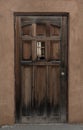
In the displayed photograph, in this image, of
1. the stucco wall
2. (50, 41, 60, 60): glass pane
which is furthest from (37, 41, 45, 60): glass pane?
the stucco wall

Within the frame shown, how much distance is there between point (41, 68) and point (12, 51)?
2.44 ft

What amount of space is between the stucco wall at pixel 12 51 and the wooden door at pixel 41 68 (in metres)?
0.14

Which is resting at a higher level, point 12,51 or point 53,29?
point 53,29

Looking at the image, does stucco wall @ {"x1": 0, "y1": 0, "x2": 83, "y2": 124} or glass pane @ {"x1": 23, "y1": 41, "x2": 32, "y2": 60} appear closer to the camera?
stucco wall @ {"x1": 0, "y1": 0, "x2": 83, "y2": 124}

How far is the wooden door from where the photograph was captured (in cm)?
726

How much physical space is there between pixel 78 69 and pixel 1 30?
1866 millimetres

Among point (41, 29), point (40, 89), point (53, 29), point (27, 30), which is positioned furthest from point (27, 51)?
point (40, 89)

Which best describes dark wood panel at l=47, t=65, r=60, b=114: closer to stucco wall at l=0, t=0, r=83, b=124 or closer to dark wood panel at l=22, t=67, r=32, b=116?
stucco wall at l=0, t=0, r=83, b=124

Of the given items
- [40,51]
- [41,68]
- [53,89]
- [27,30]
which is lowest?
[53,89]

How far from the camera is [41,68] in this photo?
736 centimetres

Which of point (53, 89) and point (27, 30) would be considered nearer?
point (27, 30)

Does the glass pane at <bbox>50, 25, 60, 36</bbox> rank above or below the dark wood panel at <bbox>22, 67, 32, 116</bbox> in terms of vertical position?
above

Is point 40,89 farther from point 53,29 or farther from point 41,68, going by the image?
point 53,29

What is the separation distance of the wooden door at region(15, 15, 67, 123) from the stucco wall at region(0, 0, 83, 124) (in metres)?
0.14
